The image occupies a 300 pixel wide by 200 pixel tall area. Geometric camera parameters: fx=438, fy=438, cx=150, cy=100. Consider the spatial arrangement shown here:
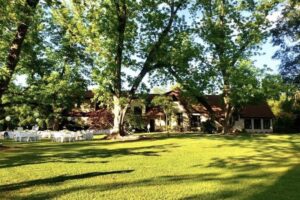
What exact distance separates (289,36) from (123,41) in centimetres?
2497

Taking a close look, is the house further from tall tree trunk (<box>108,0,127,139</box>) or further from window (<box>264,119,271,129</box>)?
tall tree trunk (<box>108,0,127,139</box>)

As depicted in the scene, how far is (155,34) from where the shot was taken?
4094 centimetres

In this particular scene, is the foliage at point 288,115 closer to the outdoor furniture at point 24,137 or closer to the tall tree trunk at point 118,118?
the tall tree trunk at point 118,118

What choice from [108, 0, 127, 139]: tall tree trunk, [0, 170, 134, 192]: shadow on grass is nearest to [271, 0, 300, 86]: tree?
[108, 0, 127, 139]: tall tree trunk

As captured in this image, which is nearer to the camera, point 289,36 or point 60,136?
point 60,136

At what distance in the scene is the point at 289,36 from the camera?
54.6 meters

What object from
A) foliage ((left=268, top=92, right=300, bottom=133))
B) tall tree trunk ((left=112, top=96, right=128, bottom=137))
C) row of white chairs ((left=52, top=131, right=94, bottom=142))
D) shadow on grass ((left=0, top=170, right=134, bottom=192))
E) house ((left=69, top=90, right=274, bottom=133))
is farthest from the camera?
house ((left=69, top=90, right=274, bottom=133))

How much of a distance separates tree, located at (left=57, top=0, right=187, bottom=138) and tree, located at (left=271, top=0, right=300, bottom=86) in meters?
17.5

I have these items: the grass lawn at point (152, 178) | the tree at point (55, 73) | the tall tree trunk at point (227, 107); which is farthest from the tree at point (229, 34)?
the grass lawn at point (152, 178)

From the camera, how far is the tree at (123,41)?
3809 cm

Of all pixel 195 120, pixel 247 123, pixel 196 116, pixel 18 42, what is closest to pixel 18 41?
pixel 18 42

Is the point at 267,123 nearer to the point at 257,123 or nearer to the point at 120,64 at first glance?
the point at 257,123

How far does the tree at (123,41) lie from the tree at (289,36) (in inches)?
688

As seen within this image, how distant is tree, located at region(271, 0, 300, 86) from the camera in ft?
172
